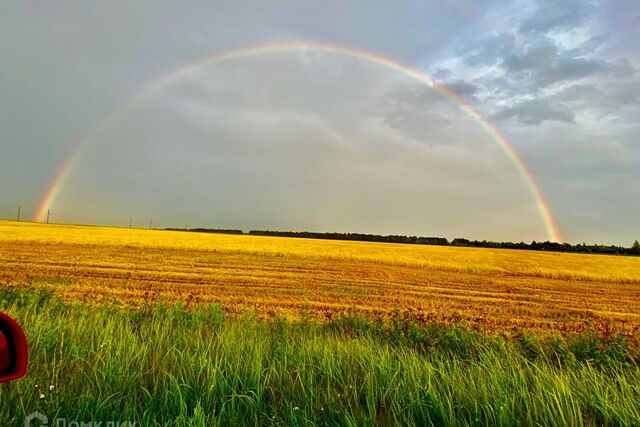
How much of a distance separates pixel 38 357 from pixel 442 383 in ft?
11.2

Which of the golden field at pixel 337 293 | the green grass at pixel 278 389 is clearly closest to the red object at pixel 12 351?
the green grass at pixel 278 389

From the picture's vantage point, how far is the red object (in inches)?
55.4

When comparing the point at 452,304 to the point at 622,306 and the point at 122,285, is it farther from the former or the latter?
the point at 122,285

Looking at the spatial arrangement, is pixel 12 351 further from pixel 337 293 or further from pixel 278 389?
pixel 337 293

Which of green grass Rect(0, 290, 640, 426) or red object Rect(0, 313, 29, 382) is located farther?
green grass Rect(0, 290, 640, 426)

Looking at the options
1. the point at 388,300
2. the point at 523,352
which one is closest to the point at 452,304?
the point at 388,300

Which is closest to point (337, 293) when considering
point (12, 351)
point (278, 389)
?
point (278, 389)

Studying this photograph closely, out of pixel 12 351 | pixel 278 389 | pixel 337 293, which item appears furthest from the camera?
pixel 337 293

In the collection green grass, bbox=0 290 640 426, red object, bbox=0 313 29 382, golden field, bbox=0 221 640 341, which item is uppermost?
red object, bbox=0 313 29 382

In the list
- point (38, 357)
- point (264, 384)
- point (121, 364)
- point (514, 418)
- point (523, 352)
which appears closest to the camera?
point (514, 418)

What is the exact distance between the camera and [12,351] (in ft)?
4.87

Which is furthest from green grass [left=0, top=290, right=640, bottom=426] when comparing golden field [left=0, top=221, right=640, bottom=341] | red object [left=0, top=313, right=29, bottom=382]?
golden field [left=0, top=221, right=640, bottom=341]

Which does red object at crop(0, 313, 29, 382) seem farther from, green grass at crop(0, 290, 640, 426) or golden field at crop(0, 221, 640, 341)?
golden field at crop(0, 221, 640, 341)

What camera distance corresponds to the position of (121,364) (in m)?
3.32
